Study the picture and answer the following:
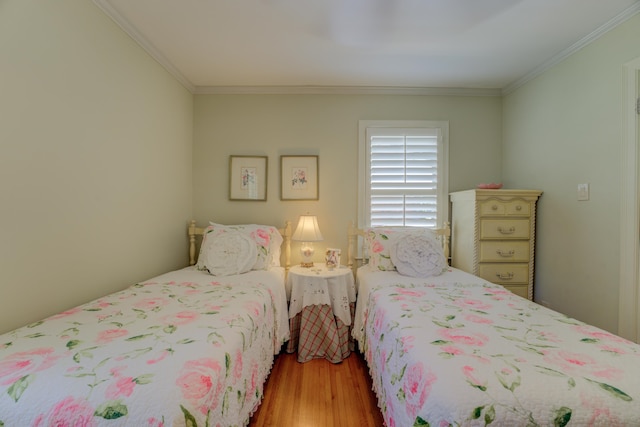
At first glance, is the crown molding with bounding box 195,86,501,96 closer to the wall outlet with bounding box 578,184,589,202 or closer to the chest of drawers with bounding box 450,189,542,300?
the chest of drawers with bounding box 450,189,542,300

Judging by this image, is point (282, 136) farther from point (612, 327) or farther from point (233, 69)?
point (612, 327)

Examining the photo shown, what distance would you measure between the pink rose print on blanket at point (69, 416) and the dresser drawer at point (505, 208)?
269 centimetres

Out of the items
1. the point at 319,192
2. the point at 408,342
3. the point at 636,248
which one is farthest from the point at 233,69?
the point at 636,248

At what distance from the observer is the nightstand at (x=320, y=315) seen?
7.63ft

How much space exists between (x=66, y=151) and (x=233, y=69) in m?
1.49

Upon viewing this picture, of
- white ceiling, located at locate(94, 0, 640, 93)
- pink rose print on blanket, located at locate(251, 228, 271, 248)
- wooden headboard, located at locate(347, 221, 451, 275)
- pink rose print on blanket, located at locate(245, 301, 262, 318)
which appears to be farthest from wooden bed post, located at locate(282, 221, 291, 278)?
white ceiling, located at locate(94, 0, 640, 93)

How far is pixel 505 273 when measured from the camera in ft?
8.34

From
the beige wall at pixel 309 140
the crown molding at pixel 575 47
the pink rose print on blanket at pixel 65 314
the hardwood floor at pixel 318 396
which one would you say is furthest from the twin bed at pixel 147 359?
the crown molding at pixel 575 47

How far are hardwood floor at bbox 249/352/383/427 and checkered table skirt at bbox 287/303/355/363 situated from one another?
2.3 inches

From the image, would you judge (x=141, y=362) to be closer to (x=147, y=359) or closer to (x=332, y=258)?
(x=147, y=359)

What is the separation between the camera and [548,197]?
247 cm

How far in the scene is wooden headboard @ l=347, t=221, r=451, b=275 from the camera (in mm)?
2867

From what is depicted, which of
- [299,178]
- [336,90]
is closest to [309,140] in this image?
[299,178]

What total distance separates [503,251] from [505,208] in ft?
1.19
